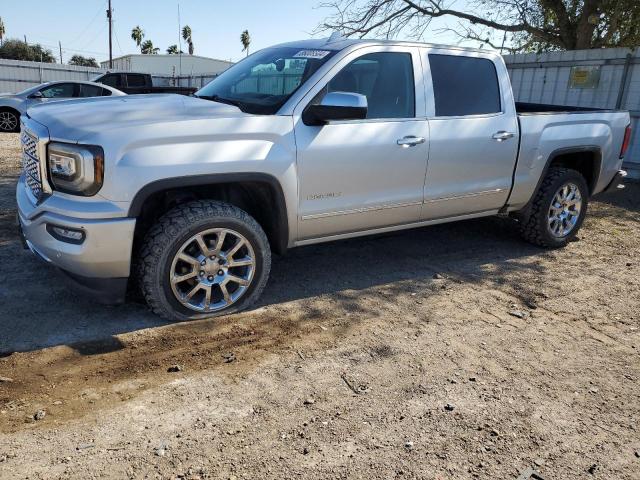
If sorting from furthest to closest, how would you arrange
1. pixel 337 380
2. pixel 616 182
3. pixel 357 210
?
pixel 616 182 < pixel 357 210 < pixel 337 380

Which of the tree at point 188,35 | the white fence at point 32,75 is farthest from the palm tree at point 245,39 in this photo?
the white fence at point 32,75

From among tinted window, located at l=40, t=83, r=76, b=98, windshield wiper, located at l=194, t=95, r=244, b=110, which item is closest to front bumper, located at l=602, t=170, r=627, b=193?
windshield wiper, located at l=194, t=95, r=244, b=110

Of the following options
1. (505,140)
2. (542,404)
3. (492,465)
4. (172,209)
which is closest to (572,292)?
(505,140)

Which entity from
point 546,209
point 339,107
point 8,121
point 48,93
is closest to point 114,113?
point 339,107

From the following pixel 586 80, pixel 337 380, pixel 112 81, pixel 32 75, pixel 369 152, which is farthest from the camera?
pixel 32 75

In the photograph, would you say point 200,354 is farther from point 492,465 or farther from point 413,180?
point 413,180

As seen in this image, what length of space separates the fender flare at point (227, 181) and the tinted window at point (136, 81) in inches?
604

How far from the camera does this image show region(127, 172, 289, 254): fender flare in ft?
10.8

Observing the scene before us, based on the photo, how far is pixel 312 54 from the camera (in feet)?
13.9

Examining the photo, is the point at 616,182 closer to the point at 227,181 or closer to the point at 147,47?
the point at 227,181

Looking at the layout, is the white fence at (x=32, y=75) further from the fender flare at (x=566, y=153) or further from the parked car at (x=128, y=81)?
the fender flare at (x=566, y=153)

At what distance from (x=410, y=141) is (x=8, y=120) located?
45.5 ft

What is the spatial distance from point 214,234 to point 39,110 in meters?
1.55

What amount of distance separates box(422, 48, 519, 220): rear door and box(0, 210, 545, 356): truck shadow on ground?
588mm
